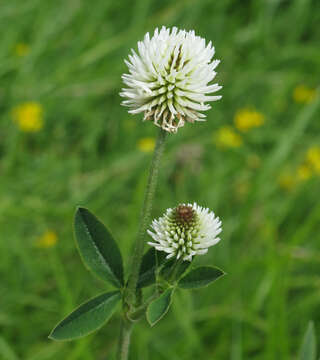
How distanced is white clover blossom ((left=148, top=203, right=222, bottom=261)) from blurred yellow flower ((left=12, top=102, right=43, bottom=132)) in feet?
6.75

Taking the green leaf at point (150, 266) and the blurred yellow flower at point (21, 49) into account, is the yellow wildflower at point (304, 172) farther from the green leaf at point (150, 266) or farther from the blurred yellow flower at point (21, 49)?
the green leaf at point (150, 266)

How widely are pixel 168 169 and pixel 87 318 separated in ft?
6.85

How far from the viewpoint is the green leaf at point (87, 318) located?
1.07 meters

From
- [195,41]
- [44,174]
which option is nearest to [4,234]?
[44,174]

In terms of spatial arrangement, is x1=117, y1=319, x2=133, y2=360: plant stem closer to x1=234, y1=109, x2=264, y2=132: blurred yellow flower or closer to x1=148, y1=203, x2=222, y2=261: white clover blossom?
x1=148, y1=203, x2=222, y2=261: white clover blossom

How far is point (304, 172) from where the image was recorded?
10.8 ft

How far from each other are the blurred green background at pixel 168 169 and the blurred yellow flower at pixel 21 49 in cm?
1

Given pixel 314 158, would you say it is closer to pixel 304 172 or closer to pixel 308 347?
pixel 304 172

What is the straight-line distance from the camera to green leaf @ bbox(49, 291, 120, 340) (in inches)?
42.2

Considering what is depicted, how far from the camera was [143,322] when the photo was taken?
2.25 metres

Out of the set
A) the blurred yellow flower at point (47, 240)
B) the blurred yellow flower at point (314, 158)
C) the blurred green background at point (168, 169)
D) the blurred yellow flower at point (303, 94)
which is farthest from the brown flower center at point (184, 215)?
the blurred yellow flower at point (303, 94)

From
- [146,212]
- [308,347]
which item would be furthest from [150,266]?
[308,347]

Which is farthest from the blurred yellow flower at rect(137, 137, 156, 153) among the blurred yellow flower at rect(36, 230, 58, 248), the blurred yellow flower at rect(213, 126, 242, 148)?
the blurred yellow flower at rect(36, 230, 58, 248)

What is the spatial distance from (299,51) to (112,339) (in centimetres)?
255
